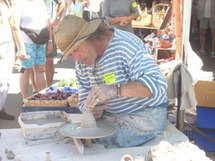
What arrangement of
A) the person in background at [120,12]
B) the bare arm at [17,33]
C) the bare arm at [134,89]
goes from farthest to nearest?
the person in background at [120,12]
the bare arm at [17,33]
the bare arm at [134,89]

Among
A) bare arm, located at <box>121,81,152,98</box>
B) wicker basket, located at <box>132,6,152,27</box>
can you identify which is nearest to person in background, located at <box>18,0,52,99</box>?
bare arm, located at <box>121,81,152,98</box>

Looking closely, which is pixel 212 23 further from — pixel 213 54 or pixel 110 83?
pixel 110 83

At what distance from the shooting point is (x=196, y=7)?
9703 millimetres

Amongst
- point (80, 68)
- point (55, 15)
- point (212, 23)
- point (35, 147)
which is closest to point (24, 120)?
point (35, 147)

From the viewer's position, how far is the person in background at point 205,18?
8577mm

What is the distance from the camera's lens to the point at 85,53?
2336mm

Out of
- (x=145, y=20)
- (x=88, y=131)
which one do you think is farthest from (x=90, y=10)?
(x=88, y=131)

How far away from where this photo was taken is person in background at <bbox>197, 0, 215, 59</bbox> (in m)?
8.58

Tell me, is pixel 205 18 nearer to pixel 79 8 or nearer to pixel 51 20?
pixel 79 8

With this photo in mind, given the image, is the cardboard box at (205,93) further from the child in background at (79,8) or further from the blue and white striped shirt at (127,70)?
the child in background at (79,8)

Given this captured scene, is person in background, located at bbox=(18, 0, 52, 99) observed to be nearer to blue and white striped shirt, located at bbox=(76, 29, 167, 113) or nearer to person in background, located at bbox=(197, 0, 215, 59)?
blue and white striped shirt, located at bbox=(76, 29, 167, 113)

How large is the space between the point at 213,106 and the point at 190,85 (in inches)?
37.9

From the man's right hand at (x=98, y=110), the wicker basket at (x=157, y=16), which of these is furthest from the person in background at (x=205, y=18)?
the man's right hand at (x=98, y=110)

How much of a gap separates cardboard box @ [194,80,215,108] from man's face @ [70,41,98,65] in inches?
66.8
